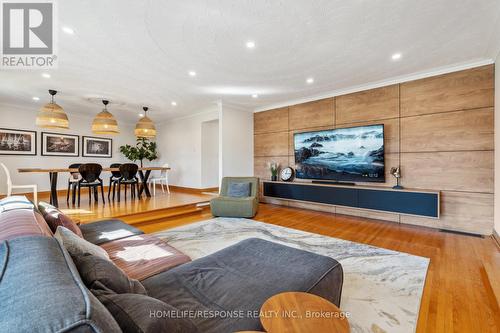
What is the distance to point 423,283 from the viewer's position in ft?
6.87

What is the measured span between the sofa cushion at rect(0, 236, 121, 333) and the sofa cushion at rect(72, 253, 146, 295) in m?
0.18

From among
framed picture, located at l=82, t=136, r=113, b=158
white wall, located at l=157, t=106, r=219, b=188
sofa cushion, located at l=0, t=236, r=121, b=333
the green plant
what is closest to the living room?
sofa cushion, located at l=0, t=236, r=121, b=333

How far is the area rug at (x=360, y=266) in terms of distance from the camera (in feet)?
5.48

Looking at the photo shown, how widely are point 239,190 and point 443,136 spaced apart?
374 cm

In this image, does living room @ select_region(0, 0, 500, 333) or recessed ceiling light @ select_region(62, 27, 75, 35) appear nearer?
living room @ select_region(0, 0, 500, 333)

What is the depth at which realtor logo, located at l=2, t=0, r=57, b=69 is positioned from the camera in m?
2.22

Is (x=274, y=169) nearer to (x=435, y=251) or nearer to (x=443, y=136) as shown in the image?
(x=443, y=136)

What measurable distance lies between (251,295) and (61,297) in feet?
3.06

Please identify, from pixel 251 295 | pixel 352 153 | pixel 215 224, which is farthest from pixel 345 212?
pixel 251 295

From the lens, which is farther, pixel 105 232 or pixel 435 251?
pixel 435 251

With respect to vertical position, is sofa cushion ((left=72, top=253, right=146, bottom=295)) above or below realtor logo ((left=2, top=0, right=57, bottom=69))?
below

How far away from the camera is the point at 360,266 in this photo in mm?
2426

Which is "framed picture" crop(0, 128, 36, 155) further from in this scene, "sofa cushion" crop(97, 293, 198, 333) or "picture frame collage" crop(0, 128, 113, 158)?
"sofa cushion" crop(97, 293, 198, 333)

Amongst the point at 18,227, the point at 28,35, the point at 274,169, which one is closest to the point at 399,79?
the point at 274,169
